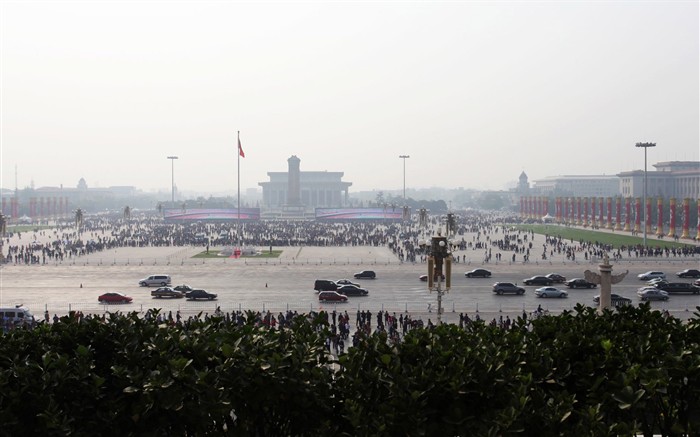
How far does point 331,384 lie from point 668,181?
159m

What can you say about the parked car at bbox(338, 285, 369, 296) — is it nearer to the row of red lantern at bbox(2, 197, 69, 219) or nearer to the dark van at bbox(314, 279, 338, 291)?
the dark van at bbox(314, 279, 338, 291)

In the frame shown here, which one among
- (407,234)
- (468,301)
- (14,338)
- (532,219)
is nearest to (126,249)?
(407,234)

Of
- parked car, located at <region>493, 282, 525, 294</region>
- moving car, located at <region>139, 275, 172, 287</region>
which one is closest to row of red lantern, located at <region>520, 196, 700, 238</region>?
parked car, located at <region>493, 282, 525, 294</region>

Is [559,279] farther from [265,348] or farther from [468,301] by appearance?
[265,348]

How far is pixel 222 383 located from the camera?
10680 millimetres

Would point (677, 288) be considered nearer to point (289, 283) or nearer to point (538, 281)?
point (538, 281)

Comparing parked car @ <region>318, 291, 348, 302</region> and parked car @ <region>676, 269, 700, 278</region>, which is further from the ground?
parked car @ <region>676, 269, 700, 278</region>

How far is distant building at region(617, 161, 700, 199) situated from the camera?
5650 inches

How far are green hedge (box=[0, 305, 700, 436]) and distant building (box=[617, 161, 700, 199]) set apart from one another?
141302 mm

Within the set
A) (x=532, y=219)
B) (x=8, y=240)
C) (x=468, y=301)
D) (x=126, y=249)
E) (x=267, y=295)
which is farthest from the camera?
(x=532, y=219)

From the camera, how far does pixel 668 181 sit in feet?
503

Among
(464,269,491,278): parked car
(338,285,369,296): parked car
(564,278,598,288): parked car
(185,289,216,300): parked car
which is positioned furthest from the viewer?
(464,269,491,278): parked car

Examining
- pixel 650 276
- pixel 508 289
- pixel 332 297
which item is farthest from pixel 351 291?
pixel 650 276

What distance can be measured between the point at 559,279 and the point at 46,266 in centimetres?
3991
